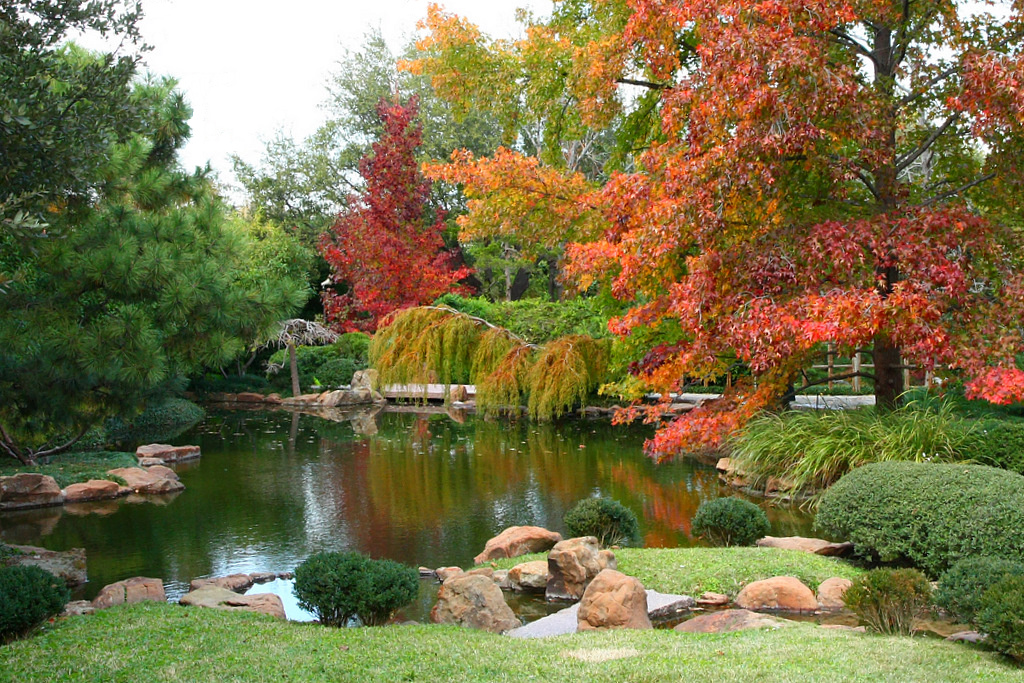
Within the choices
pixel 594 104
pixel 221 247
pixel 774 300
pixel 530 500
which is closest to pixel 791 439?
pixel 530 500

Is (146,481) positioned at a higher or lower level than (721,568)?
higher

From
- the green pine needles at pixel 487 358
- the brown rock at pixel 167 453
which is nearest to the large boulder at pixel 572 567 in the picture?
the brown rock at pixel 167 453

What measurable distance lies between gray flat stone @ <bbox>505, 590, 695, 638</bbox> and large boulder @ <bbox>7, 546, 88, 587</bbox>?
4185 millimetres

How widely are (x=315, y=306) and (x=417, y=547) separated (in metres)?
22.6

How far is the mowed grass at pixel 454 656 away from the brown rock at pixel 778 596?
1128 mm

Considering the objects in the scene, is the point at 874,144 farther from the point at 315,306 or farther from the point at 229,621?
the point at 315,306

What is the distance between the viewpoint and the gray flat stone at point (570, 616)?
19.3 ft

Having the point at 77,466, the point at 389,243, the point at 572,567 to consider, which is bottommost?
the point at 572,567

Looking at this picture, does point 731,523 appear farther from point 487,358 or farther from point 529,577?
point 487,358

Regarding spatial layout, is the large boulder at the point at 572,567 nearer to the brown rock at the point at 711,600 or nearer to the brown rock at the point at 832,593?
the brown rock at the point at 711,600

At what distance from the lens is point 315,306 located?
1196 inches

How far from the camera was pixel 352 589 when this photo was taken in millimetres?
5605

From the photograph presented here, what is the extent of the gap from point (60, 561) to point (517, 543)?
13.4ft

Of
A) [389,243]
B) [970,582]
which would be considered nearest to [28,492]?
[970,582]
